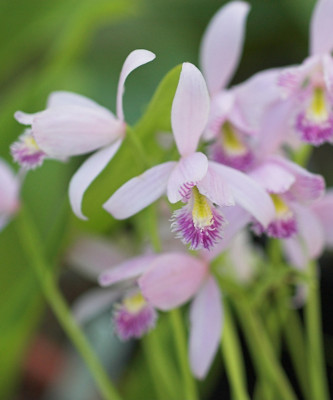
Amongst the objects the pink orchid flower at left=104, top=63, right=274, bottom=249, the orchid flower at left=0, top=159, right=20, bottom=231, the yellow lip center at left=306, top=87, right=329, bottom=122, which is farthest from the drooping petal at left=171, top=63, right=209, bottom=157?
the orchid flower at left=0, top=159, right=20, bottom=231

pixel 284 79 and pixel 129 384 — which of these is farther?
pixel 129 384

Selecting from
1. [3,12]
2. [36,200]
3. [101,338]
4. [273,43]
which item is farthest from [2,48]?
[273,43]

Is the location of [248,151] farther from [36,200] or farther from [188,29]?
[188,29]

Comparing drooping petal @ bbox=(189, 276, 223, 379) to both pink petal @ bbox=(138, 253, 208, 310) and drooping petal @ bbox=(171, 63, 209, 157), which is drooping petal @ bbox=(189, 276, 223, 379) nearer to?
pink petal @ bbox=(138, 253, 208, 310)

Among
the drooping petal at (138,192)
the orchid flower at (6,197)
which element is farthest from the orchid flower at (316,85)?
the orchid flower at (6,197)

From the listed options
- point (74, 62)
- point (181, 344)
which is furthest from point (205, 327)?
point (74, 62)
